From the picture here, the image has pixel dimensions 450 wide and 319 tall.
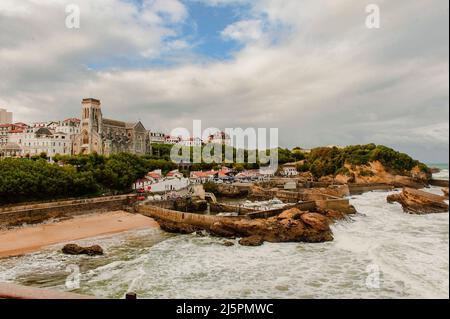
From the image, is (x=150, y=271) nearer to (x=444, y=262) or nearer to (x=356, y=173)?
(x=444, y=262)

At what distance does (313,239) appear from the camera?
22875 mm

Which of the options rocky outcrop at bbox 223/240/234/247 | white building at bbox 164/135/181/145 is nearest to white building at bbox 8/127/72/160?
rocky outcrop at bbox 223/240/234/247

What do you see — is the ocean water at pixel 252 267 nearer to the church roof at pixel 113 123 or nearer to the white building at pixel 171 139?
the church roof at pixel 113 123

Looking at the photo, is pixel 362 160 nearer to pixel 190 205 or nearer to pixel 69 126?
pixel 190 205

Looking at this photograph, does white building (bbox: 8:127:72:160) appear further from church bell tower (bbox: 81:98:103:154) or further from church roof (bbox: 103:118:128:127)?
church roof (bbox: 103:118:128:127)

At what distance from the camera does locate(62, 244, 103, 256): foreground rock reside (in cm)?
2034

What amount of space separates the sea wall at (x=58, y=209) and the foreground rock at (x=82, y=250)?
28.7 ft

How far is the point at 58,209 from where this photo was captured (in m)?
29.5

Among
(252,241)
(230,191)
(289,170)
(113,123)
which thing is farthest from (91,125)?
(252,241)

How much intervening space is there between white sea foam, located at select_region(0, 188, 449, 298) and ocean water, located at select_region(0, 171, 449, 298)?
5 centimetres

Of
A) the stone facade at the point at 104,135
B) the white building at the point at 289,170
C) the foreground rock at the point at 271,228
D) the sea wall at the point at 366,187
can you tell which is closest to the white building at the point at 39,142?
the stone facade at the point at 104,135

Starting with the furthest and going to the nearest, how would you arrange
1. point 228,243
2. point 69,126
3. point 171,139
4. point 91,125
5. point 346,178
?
point 171,139, point 69,126, point 91,125, point 346,178, point 228,243

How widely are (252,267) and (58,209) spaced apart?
65.9 ft

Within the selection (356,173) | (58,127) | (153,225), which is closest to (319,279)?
(153,225)
